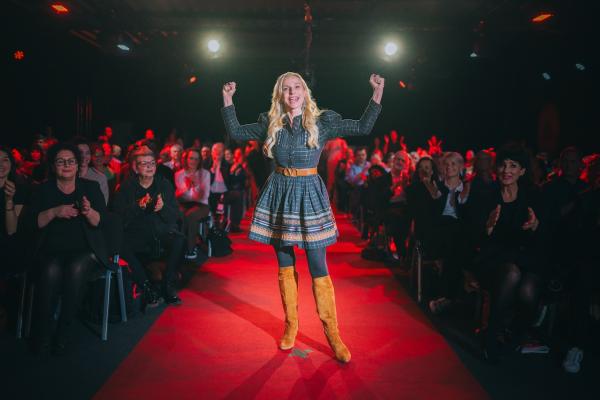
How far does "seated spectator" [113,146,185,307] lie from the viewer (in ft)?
14.2

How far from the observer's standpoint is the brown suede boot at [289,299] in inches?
131

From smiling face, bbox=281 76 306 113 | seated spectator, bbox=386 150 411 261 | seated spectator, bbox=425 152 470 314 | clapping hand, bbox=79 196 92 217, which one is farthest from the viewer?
seated spectator, bbox=386 150 411 261

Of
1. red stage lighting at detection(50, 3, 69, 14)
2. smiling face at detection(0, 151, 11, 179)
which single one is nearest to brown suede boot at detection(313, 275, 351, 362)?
smiling face at detection(0, 151, 11, 179)

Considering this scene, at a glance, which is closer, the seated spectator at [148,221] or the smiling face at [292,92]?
the smiling face at [292,92]

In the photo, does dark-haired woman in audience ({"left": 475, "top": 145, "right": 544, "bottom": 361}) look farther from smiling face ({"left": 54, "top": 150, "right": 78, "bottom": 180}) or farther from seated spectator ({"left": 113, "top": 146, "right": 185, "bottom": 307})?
smiling face ({"left": 54, "top": 150, "right": 78, "bottom": 180})

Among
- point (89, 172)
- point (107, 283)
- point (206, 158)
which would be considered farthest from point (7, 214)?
point (206, 158)

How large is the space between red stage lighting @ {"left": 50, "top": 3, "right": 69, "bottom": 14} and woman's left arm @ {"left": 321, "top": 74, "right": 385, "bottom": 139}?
7250 mm

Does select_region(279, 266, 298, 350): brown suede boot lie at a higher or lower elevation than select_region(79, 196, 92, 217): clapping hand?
lower

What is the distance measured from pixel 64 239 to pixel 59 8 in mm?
6617

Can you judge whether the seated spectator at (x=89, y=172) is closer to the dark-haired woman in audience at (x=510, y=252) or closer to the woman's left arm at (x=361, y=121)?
the woman's left arm at (x=361, y=121)

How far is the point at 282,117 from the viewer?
10.5 ft

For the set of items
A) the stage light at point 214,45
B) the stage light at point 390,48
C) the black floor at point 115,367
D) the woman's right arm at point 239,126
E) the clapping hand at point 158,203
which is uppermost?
the stage light at point 390,48

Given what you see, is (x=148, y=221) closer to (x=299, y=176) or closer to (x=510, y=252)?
(x=299, y=176)

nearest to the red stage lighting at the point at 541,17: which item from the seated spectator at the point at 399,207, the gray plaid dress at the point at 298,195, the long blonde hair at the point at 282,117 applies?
the seated spectator at the point at 399,207
